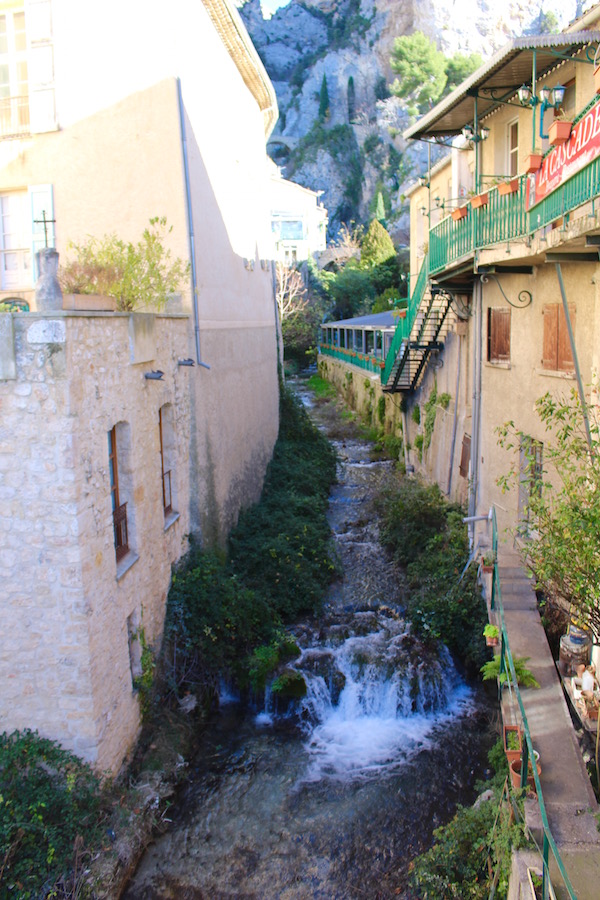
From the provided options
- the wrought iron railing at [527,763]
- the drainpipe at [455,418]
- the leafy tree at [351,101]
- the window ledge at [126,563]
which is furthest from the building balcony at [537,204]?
the leafy tree at [351,101]

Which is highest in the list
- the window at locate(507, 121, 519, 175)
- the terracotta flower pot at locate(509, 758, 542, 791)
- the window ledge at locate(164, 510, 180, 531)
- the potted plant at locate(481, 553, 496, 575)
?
the window at locate(507, 121, 519, 175)

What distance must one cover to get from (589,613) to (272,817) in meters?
4.88

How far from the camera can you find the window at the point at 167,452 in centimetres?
1091

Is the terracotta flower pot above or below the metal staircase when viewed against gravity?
below

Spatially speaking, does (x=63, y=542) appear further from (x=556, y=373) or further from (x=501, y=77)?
(x=501, y=77)

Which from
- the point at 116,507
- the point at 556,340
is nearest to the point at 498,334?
the point at 556,340

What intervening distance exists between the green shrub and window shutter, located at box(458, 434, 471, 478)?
31.5 feet

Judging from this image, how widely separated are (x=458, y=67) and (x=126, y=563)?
6034 cm

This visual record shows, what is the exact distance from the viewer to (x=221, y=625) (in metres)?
10.6

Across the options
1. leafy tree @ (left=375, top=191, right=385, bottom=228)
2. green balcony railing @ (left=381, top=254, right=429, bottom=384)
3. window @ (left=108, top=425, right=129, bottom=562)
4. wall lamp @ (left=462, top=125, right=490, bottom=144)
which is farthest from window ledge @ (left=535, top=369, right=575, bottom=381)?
leafy tree @ (left=375, top=191, right=385, bottom=228)

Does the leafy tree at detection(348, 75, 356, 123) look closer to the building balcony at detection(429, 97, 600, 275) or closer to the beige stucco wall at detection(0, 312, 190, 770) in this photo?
the building balcony at detection(429, 97, 600, 275)

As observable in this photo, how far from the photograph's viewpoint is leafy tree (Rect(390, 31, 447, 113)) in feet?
186

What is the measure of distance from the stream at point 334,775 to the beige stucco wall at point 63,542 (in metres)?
1.48

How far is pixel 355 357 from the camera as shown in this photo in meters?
32.5
